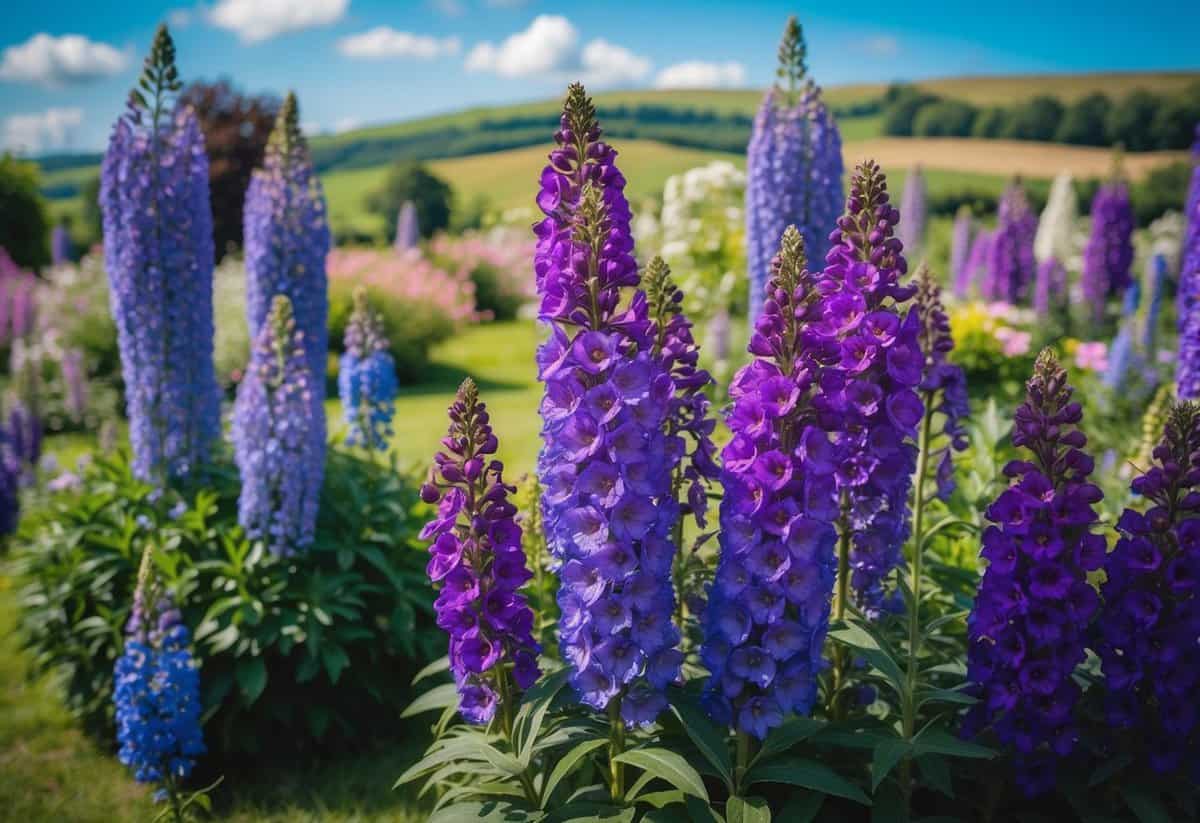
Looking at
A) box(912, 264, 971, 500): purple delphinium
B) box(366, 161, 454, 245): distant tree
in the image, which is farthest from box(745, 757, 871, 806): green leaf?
box(366, 161, 454, 245): distant tree

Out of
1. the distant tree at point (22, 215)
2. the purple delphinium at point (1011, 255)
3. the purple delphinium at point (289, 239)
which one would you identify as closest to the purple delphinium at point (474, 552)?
the purple delphinium at point (289, 239)

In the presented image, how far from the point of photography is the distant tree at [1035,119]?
29.0m

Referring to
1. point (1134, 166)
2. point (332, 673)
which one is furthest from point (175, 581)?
point (1134, 166)

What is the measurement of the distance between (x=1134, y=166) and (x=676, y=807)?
26870 millimetres

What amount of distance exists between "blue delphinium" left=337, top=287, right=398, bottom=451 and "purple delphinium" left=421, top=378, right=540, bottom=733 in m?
2.63

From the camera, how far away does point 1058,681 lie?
2334mm

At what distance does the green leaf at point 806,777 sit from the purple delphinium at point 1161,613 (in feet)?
2.66

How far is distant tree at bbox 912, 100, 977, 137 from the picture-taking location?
101 ft

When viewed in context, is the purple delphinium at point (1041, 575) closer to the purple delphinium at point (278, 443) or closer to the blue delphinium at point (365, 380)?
the purple delphinium at point (278, 443)

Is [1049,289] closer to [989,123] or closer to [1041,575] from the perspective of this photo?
[1041,575]

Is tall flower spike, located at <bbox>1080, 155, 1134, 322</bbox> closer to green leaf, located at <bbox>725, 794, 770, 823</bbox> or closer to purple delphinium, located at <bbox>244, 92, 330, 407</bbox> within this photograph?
purple delphinium, located at <bbox>244, 92, 330, 407</bbox>

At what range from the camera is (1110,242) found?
9344 mm

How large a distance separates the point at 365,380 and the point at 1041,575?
3450 millimetres

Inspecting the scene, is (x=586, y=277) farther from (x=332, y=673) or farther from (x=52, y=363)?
(x=52, y=363)
